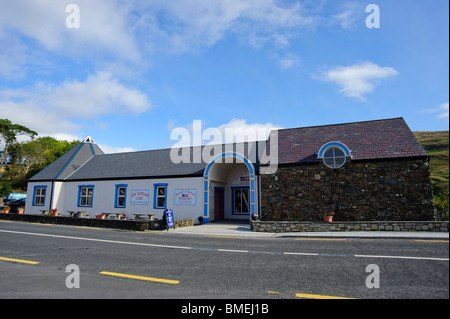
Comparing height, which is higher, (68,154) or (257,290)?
(68,154)

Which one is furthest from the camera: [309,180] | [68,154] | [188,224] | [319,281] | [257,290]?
[68,154]

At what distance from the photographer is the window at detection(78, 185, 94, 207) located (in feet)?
81.5

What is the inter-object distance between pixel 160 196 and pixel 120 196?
4257mm

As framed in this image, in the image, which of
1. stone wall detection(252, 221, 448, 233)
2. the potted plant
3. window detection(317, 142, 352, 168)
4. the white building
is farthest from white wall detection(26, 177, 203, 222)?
window detection(317, 142, 352, 168)

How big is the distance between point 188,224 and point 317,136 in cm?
1164

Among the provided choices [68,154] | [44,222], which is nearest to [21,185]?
[68,154]

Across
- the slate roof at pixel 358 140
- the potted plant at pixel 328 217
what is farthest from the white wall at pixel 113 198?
the potted plant at pixel 328 217

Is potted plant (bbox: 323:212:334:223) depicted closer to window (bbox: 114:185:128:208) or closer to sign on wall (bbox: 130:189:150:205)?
sign on wall (bbox: 130:189:150:205)

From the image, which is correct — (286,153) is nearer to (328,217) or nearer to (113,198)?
(328,217)

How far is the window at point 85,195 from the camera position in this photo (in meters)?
24.8

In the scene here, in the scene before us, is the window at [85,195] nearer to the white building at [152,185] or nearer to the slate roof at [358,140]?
the white building at [152,185]
